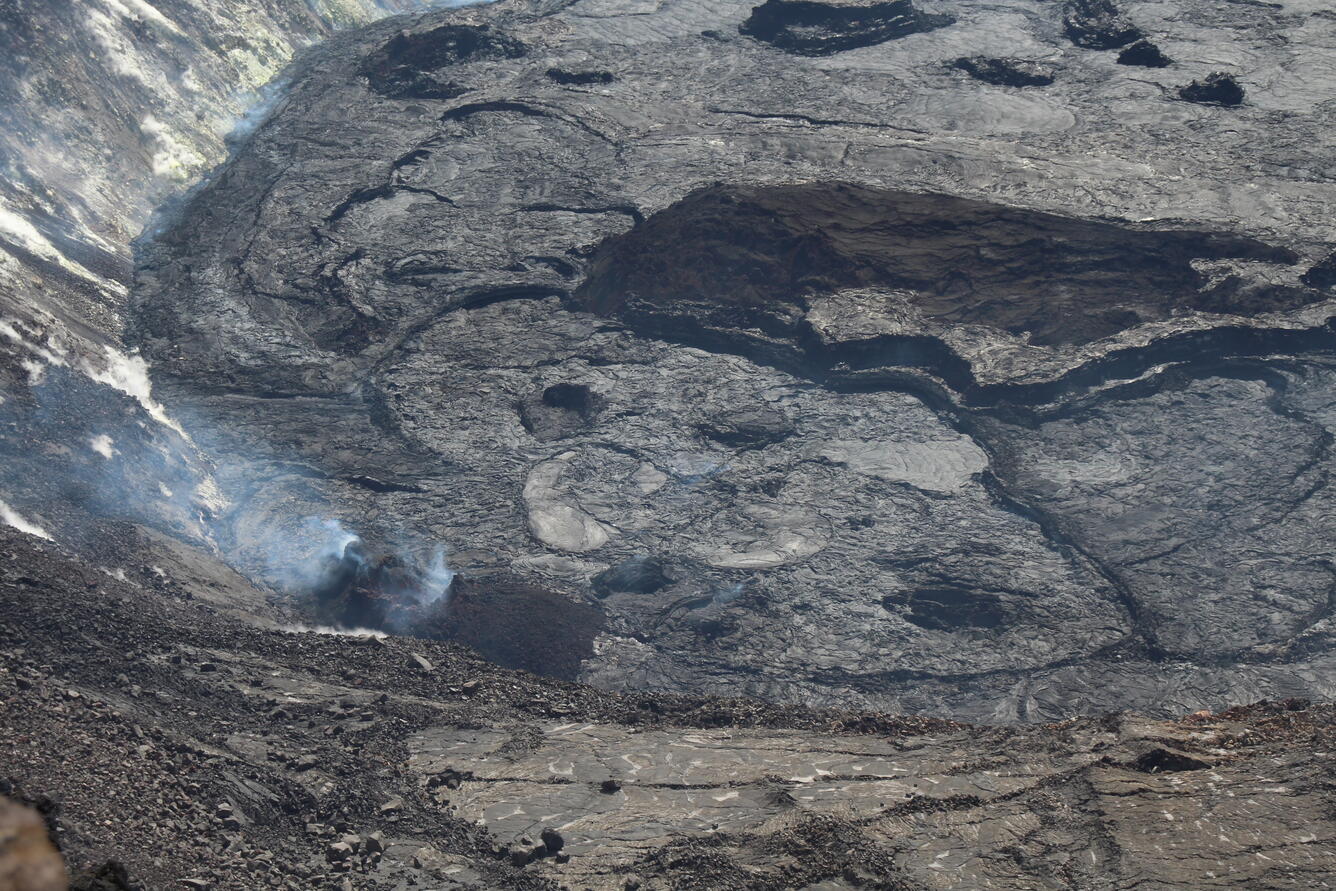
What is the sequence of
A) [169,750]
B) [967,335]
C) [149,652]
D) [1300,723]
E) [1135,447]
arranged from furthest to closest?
[967,335] → [1135,447] → [149,652] → [1300,723] → [169,750]

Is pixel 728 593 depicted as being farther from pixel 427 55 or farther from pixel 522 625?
pixel 427 55

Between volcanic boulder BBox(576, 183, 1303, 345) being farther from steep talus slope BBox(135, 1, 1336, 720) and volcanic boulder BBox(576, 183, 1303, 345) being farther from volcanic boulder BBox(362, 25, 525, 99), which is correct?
volcanic boulder BBox(362, 25, 525, 99)

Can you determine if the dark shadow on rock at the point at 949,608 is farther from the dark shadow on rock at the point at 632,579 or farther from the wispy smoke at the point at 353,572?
the wispy smoke at the point at 353,572

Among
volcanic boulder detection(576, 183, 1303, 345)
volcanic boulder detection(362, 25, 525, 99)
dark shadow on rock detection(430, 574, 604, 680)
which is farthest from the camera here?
volcanic boulder detection(362, 25, 525, 99)

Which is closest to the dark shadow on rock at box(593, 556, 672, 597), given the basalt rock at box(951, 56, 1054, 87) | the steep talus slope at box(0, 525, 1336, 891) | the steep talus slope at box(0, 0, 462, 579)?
the steep talus slope at box(0, 525, 1336, 891)

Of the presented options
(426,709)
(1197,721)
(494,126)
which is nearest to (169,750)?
(426,709)

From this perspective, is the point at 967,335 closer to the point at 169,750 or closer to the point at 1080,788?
the point at 1080,788

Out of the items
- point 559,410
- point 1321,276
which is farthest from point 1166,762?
point 1321,276
